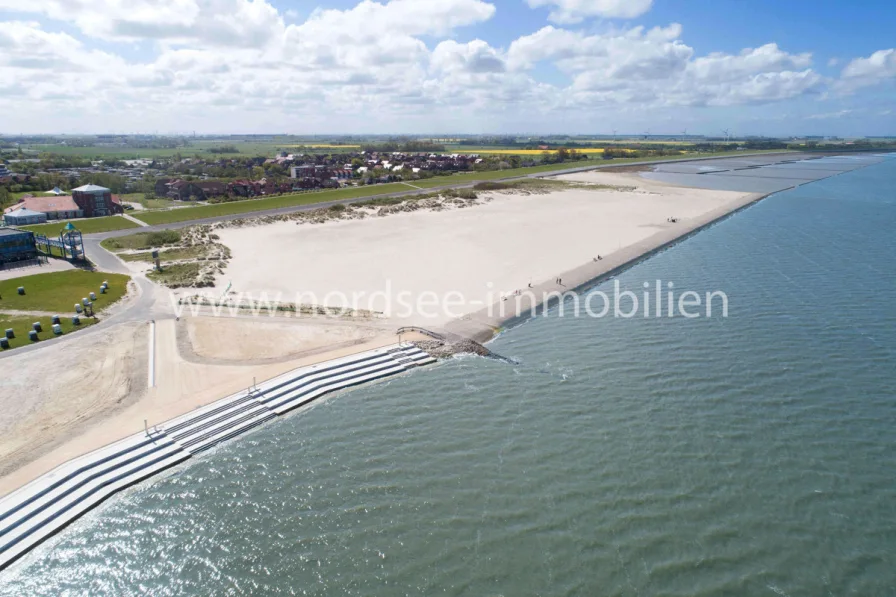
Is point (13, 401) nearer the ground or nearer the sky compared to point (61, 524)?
nearer the sky

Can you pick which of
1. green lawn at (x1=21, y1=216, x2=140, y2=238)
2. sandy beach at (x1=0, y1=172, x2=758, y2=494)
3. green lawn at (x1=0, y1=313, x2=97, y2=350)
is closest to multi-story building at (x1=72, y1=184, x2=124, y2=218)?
green lawn at (x1=21, y1=216, x2=140, y2=238)

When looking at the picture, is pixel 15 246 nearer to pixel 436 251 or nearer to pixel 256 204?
pixel 436 251

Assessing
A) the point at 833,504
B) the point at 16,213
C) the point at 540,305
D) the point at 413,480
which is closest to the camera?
the point at 833,504

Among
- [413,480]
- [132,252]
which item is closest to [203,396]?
[413,480]

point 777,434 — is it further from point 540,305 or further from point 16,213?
point 16,213

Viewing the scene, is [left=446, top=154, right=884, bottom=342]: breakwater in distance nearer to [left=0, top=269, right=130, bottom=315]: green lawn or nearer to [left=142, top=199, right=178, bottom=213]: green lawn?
[left=0, top=269, right=130, bottom=315]: green lawn

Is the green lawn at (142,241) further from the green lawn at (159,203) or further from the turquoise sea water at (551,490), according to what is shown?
the turquoise sea water at (551,490)
